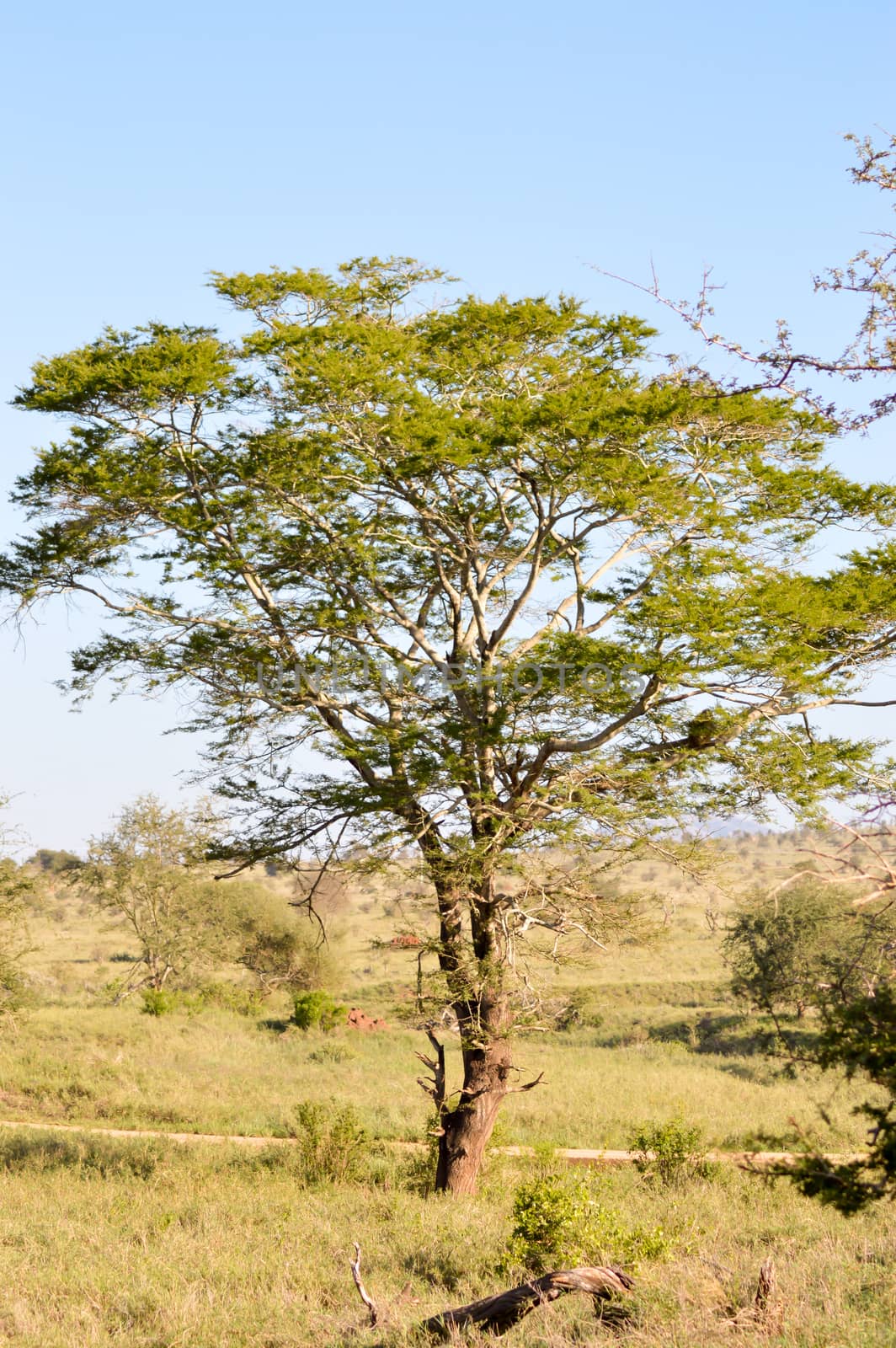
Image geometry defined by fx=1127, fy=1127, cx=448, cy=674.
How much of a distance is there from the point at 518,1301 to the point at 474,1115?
6243 millimetres

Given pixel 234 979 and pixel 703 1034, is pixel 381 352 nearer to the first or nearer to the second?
pixel 703 1034

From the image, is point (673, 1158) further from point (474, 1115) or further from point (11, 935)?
point (11, 935)

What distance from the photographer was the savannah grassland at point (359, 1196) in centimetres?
723

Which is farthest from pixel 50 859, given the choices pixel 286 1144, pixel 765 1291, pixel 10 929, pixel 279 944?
pixel 765 1291

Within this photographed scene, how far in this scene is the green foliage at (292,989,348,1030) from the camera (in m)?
30.4

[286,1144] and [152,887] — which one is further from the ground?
[152,887]

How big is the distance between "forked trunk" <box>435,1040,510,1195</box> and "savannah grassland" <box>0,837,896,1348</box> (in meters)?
0.44

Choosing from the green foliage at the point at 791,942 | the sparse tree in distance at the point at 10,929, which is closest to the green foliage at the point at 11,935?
the sparse tree in distance at the point at 10,929

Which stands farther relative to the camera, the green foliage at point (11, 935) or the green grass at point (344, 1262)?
the green foliage at point (11, 935)

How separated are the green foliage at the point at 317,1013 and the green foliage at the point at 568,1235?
21817 millimetres

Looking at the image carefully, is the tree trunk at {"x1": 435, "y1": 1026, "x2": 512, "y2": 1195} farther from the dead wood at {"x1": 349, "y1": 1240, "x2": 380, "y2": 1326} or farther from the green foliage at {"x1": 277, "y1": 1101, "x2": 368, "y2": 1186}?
the dead wood at {"x1": 349, "y1": 1240, "x2": 380, "y2": 1326}

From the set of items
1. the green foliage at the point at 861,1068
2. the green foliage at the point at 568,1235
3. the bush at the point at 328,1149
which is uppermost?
the green foliage at the point at 861,1068

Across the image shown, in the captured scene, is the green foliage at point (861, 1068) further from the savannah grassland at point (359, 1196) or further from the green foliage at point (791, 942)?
the green foliage at point (791, 942)

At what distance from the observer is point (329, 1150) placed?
14.4m
